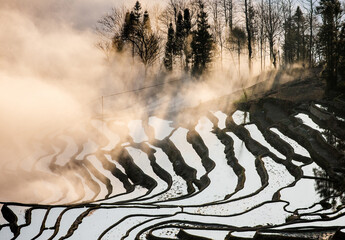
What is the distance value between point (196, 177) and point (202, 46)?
2344 cm

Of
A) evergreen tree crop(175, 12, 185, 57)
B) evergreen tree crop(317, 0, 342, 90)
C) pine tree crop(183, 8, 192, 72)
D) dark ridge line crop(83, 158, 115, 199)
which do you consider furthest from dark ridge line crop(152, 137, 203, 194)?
evergreen tree crop(175, 12, 185, 57)

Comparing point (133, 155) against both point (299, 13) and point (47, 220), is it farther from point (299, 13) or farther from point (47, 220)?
point (299, 13)

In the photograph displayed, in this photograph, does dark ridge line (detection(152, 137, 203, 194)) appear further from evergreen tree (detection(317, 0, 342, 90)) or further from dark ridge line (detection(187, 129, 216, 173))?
evergreen tree (detection(317, 0, 342, 90))

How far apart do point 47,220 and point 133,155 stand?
7764 mm

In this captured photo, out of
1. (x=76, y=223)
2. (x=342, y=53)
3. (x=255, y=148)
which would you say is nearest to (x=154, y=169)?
(x=255, y=148)

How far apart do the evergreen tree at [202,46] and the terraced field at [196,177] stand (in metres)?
11.7

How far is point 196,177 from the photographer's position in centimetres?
1373

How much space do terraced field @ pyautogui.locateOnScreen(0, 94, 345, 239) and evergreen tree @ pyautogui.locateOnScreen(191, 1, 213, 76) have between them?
11.7 metres

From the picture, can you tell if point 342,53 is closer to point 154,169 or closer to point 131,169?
point 154,169

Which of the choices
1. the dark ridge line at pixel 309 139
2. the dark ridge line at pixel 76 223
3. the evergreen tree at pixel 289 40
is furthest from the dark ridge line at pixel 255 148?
the evergreen tree at pixel 289 40

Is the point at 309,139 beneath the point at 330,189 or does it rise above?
above

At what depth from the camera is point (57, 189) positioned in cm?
1405

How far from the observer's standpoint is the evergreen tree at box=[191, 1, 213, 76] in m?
34.4

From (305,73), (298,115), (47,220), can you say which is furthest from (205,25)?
(47,220)
